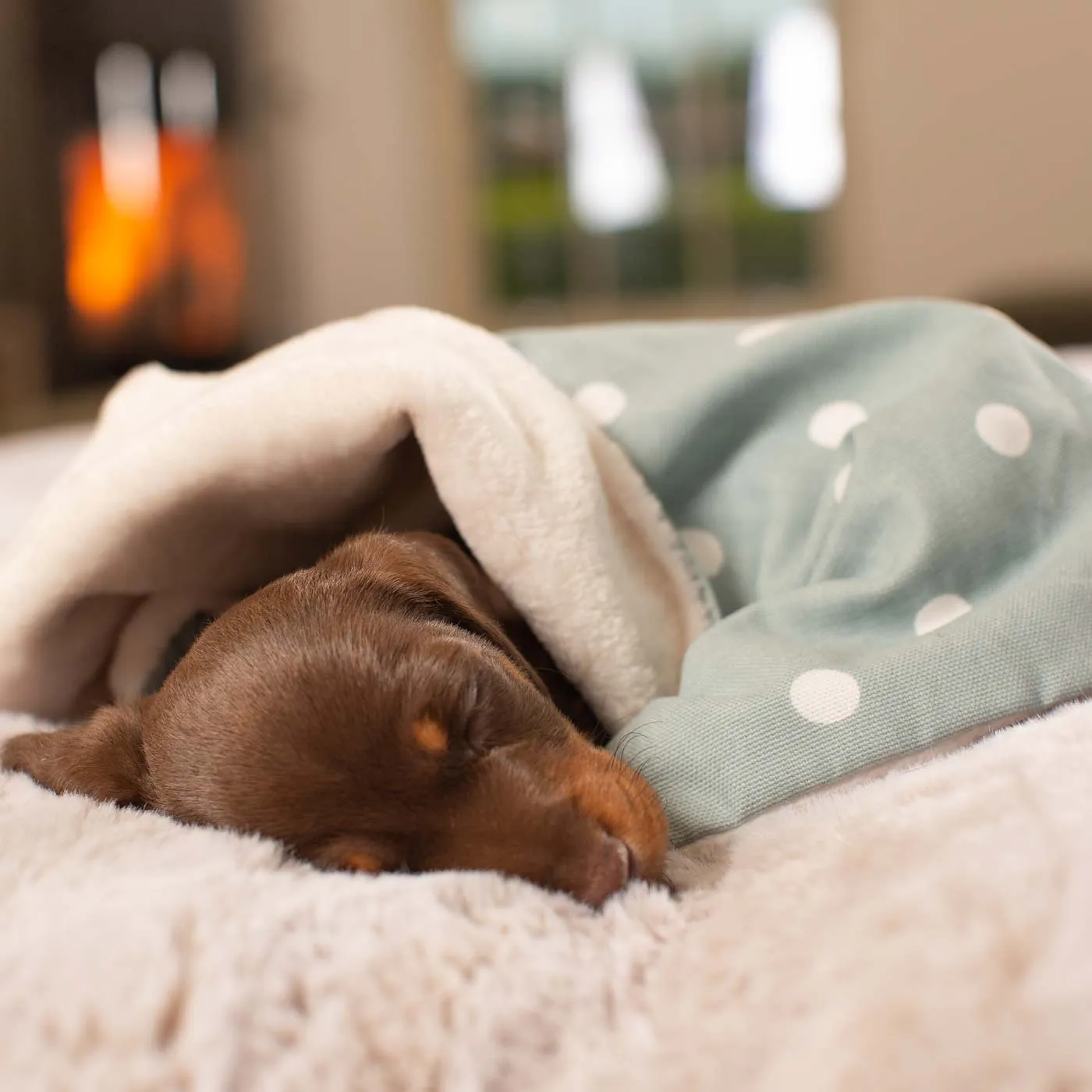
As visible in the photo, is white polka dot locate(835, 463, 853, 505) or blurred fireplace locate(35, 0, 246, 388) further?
blurred fireplace locate(35, 0, 246, 388)

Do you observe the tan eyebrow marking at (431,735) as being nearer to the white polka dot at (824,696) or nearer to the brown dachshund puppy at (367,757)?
the brown dachshund puppy at (367,757)

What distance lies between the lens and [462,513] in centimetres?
113

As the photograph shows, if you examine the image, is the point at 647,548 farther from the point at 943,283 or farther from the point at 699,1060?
the point at 943,283

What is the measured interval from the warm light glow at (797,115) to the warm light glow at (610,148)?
0.50 meters

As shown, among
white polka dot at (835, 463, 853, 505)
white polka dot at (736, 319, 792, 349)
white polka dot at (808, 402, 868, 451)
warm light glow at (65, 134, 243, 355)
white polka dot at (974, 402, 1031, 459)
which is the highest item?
white polka dot at (736, 319, 792, 349)

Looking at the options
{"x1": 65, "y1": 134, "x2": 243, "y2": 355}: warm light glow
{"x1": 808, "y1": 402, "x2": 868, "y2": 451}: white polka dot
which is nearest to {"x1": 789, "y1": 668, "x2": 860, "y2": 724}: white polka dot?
{"x1": 808, "y1": 402, "x2": 868, "y2": 451}: white polka dot

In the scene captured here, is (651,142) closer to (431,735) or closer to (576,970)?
(431,735)

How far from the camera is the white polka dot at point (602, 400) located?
4.29 ft

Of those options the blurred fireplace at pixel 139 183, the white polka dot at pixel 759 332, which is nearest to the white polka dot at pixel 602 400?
the white polka dot at pixel 759 332

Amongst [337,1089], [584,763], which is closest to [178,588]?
[584,763]

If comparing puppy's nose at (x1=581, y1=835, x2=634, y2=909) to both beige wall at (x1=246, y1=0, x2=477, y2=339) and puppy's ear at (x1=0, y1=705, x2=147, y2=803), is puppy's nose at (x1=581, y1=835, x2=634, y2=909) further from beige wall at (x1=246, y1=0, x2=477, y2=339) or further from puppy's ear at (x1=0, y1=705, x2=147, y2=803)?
beige wall at (x1=246, y1=0, x2=477, y2=339)

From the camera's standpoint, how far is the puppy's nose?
759 millimetres

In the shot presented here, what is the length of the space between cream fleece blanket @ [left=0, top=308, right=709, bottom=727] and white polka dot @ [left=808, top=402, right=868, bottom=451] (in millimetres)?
182

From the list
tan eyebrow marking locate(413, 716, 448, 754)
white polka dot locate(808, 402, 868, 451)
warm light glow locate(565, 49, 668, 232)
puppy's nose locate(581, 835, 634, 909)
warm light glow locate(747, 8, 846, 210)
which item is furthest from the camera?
warm light glow locate(565, 49, 668, 232)
